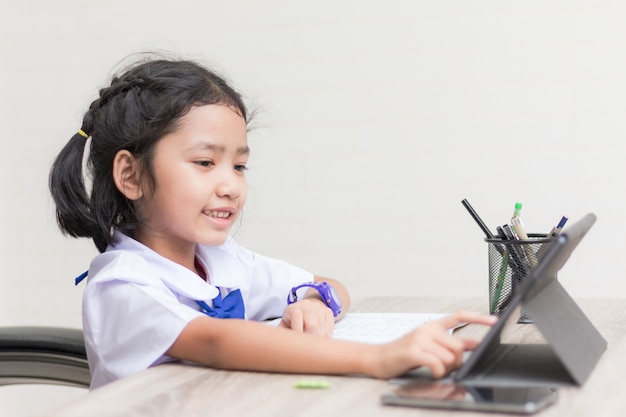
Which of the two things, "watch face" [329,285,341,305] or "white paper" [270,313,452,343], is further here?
"watch face" [329,285,341,305]

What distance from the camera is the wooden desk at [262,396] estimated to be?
0.88 m

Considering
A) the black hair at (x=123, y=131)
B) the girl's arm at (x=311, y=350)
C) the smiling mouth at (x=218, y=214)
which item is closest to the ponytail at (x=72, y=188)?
the black hair at (x=123, y=131)

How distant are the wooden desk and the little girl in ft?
0.12

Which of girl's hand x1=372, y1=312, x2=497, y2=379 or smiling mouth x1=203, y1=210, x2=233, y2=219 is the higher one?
smiling mouth x1=203, y1=210, x2=233, y2=219

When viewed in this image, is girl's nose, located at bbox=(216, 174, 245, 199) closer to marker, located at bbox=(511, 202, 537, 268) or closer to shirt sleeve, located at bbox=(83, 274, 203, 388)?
shirt sleeve, located at bbox=(83, 274, 203, 388)

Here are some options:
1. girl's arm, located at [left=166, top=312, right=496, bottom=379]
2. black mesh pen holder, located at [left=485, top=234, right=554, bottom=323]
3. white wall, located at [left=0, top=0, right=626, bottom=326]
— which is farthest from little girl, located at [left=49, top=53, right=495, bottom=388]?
white wall, located at [left=0, top=0, right=626, bottom=326]

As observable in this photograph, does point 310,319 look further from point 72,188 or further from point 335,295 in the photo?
point 72,188

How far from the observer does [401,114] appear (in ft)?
9.48

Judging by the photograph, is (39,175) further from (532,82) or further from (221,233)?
(221,233)

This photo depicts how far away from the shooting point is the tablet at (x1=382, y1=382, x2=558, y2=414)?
85 cm

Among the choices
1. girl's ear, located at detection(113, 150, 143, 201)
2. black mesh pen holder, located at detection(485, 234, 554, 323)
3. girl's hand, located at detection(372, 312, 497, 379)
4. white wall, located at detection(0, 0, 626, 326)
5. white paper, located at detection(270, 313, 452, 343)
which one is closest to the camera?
girl's hand, located at detection(372, 312, 497, 379)

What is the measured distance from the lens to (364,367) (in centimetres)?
101

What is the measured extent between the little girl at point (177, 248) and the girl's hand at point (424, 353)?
0.03 metres

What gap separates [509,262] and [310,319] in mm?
322
